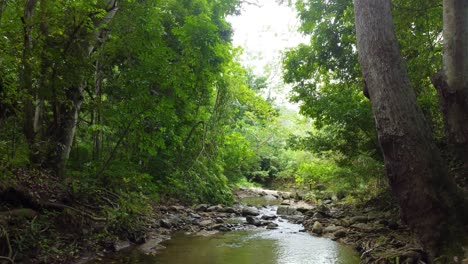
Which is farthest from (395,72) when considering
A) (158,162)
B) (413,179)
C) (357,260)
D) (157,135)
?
(158,162)

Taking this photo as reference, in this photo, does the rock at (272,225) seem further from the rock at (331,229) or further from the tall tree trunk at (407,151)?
the tall tree trunk at (407,151)

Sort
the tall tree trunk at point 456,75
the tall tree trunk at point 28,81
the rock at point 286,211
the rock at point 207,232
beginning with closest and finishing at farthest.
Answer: the tall tree trunk at point 456,75, the tall tree trunk at point 28,81, the rock at point 207,232, the rock at point 286,211

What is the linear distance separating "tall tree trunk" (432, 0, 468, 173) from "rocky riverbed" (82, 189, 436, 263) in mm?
1485

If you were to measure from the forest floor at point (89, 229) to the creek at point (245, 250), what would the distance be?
0.74ft

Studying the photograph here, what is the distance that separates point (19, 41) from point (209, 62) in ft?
11.6

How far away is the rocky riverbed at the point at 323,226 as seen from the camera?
4.84 m

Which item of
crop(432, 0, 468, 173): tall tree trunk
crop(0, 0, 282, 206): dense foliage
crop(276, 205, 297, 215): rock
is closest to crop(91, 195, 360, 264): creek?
crop(0, 0, 282, 206): dense foliage

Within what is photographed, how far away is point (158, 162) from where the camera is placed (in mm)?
8992

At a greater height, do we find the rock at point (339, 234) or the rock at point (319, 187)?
the rock at point (319, 187)

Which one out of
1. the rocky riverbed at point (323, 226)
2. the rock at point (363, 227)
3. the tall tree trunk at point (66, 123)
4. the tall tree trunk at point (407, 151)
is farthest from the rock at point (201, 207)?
the tall tree trunk at point (407, 151)

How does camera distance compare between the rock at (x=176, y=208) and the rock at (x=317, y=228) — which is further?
the rock at (x=176, y=208)

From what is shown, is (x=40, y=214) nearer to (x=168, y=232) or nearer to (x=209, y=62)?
(x=168, y=232)

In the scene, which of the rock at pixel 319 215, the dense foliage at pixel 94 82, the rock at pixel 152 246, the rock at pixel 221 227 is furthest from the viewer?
the rock at pixel 319 215

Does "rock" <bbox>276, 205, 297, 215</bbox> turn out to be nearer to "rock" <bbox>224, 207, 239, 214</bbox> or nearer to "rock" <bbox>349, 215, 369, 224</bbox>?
"rock" <bbox>224, 207, 239, 214</bbox>
